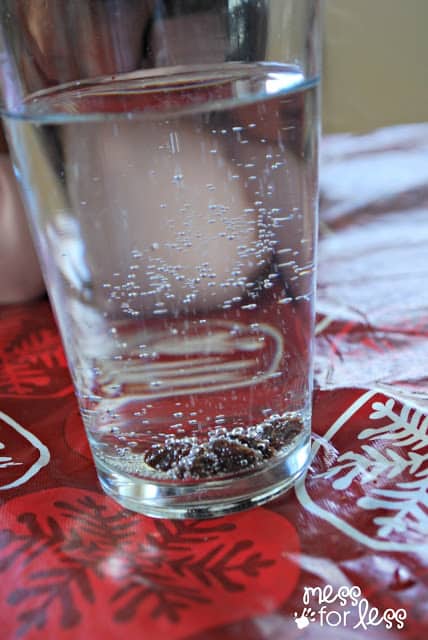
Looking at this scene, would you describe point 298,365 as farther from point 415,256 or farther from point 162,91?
point 415,256

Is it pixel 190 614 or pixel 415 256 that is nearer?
pixel 190 614

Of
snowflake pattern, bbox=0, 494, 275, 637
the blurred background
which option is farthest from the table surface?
the blurred background

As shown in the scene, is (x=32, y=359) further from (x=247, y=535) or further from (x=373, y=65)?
(x=373, y=65)

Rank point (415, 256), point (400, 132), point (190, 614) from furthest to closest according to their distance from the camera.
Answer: point (400, 132) → point (415, 256) → point (190, 614)

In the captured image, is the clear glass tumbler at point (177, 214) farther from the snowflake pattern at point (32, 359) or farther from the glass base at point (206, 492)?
the snowflake pattern at point (32, 359)

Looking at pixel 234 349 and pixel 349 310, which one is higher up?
pixel 234 349

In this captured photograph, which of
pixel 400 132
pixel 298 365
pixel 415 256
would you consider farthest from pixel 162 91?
pixel 400 132

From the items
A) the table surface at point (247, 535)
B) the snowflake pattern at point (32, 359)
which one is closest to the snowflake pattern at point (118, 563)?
the table surface at point (247, 535)
